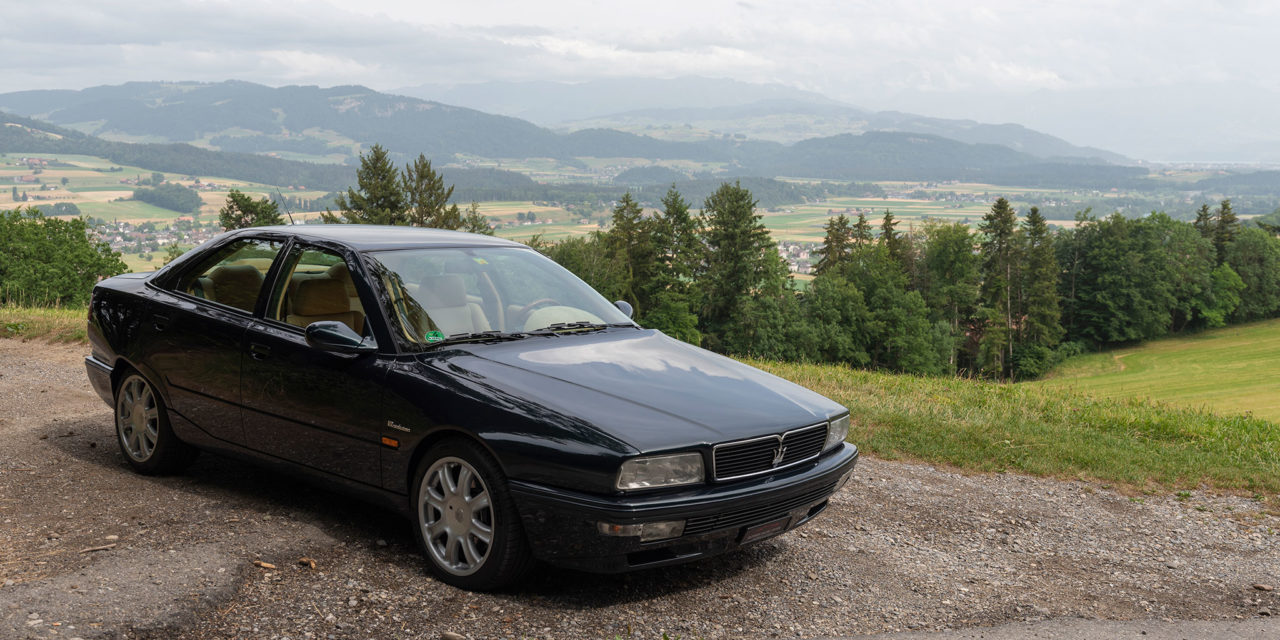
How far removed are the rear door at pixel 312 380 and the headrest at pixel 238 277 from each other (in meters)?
0.23

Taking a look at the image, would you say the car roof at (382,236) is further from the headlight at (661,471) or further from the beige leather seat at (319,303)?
the headlight at (661,471)

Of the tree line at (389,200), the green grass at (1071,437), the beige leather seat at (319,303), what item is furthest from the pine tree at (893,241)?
the beige leather seat at (319,303)

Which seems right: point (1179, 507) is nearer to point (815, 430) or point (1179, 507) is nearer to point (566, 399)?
point (815, 430)

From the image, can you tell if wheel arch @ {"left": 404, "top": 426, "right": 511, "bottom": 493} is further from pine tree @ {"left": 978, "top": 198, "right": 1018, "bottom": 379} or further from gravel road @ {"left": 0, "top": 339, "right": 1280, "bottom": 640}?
pine tree @ {"left": 978, "top": 198, "right": 1018, "bottom": 379}

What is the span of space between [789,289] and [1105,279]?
89.5 feet

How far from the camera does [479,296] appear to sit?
16.8 ft

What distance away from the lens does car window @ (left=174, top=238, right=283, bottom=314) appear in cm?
546

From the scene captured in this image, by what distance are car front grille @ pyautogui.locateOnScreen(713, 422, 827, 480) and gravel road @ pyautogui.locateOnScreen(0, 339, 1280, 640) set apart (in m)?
0.65

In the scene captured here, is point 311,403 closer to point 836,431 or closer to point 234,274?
point 234,274

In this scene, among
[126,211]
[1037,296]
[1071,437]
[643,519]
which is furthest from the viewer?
[126,211]

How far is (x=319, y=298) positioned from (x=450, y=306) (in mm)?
783

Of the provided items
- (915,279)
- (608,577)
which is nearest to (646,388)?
(608,577)

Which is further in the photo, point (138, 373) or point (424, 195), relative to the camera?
→ point (424, 195)

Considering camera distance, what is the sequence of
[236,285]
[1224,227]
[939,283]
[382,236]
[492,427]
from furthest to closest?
[1224,227] < [939,283] < [236,285] < [382,236] < [492,427]
